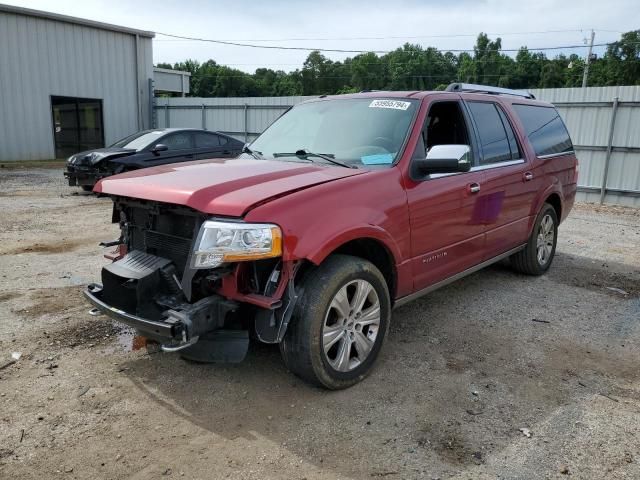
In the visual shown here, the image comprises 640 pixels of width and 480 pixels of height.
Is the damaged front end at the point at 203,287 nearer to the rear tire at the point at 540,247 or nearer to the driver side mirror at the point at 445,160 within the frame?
the driver side mirror at the point at 445,160

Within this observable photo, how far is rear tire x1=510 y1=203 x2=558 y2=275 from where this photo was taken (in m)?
5.78

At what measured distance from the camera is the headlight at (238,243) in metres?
2.86

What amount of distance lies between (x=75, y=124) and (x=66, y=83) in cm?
167

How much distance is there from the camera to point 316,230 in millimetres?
3059

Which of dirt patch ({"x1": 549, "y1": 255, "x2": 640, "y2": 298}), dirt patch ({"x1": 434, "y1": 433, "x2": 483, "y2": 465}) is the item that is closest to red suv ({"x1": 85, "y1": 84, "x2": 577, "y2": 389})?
dirt patch ({"x1": 434, "y1": 433, "x2": 483, "y2": 465})

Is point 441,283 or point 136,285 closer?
point 136,285

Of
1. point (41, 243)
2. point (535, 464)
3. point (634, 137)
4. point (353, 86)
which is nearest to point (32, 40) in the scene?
point (41, 243)

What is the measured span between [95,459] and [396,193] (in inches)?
95.0

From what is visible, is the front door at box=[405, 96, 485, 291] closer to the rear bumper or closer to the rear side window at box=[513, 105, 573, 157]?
the rear side window at box=[513, 105, 573, 157]

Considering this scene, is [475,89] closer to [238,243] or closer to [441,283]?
[441,283]

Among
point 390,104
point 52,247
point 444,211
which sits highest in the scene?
point 390,104

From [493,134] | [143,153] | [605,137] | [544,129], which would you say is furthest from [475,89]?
[605,137]

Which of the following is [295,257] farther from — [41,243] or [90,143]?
[90,143]

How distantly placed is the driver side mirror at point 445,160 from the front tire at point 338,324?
867mm
